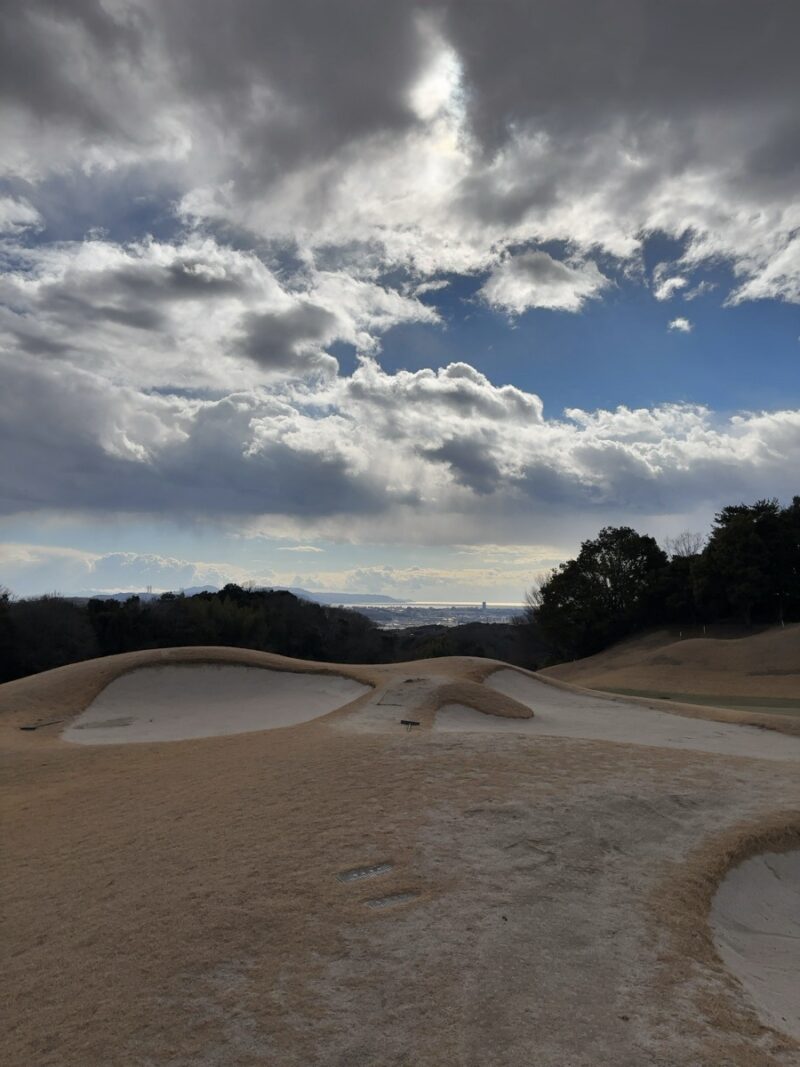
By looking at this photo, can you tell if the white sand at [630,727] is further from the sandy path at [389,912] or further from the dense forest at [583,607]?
the dense forest at [583,607]

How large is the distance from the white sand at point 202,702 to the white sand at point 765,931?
10498mm

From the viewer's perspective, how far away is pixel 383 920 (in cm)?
493

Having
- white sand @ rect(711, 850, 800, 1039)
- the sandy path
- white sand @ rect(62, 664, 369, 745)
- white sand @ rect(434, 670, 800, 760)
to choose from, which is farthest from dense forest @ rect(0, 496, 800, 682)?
white sand @ rect(711, 850, 800, 1039)

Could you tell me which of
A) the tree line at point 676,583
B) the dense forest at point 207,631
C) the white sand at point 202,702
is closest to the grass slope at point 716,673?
the tree line at point 676,583

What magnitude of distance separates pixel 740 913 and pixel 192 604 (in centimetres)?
4338

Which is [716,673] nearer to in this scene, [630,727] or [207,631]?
[630,727]

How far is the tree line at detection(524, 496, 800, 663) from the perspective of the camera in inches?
1550

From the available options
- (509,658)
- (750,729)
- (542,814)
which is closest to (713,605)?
(509,658)

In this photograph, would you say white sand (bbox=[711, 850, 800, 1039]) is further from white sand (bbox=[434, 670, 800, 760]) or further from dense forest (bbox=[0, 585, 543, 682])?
dense forest (bbox=[0, 585, 543, 682])

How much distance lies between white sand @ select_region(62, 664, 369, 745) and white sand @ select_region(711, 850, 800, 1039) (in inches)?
413

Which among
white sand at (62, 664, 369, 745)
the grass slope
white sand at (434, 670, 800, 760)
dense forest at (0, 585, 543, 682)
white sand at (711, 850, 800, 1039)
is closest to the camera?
white sand at (711, 850, 800, 1039)

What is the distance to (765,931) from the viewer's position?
18.9 ft

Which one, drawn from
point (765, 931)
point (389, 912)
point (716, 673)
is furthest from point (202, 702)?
point (716, 673)

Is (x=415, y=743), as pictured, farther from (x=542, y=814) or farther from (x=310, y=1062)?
(x=310, y=1062)
